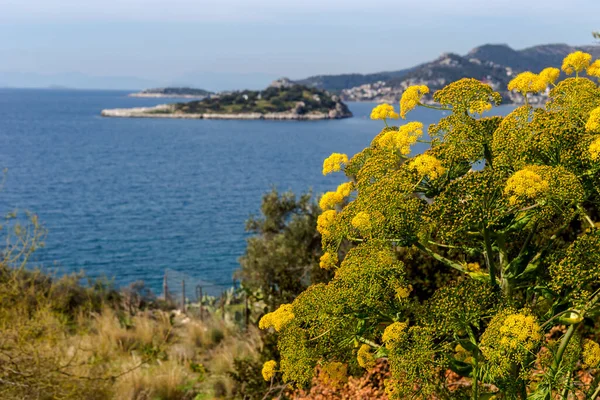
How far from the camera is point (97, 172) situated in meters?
66.6

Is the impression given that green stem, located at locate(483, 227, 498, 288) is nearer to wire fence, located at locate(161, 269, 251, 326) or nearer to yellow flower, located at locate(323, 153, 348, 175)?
yellow flower, located at locate(323, 153, 348, 175)

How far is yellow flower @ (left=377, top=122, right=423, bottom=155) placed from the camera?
3.24 m

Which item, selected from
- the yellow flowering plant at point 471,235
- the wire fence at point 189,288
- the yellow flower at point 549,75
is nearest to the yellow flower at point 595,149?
the yellow flowering plant at point 471,235

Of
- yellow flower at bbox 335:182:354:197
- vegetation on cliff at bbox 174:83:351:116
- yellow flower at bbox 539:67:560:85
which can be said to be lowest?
yellow flower at bbox 335:182:354:197

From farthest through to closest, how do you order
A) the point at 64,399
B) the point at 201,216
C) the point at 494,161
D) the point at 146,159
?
the point at 146,159 < the point at 201,216 < the point at 64,399 < the point at 494,161

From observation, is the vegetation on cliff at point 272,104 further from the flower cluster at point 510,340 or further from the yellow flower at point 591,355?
the flower cluster at point 510,340

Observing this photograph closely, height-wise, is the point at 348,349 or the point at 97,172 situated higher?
the point at 348,349

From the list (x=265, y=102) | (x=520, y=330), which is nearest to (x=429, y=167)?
(x=520, y=330)

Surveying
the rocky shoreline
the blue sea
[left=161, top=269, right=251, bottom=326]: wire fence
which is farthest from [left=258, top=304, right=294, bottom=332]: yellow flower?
the rocky shoreline

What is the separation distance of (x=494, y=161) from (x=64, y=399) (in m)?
6.19

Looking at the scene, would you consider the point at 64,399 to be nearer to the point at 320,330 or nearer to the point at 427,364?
the point at 320,330

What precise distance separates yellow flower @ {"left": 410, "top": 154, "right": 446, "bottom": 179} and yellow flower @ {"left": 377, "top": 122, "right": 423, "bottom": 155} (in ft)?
0.97

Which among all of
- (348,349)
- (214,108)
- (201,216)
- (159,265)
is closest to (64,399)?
(348,349)

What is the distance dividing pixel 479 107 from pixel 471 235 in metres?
0.68
